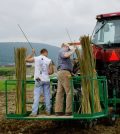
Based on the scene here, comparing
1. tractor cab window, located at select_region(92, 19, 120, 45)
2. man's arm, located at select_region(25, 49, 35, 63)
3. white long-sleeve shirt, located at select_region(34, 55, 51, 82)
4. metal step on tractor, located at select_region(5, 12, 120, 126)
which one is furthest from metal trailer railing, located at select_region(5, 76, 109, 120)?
tractor cab window, located at select_region(92, 19, 120, 45)

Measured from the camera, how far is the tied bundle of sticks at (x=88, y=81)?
394 inches

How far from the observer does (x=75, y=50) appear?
10.3 m

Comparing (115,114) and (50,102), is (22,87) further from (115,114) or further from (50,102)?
(115,114)

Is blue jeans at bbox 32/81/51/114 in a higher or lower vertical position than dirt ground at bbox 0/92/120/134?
higher

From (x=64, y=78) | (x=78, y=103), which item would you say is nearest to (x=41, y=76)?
(x=64, y=78)

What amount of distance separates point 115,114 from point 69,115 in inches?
75.9

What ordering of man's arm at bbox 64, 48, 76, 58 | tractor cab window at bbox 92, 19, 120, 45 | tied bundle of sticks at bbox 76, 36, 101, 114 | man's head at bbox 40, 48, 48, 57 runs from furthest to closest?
tractor cab window at bbox 92, 19, 120, 45, man's head at bbox 40, 48, 48, 57, man's arm at bbox 64, 48, 76, 58, tied bundle of sticks at bbox 76, 36, 101, 114

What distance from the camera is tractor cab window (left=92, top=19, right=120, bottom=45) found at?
11.8 m

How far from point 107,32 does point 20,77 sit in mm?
2593

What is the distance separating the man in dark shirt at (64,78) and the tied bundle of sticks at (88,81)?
393 mm

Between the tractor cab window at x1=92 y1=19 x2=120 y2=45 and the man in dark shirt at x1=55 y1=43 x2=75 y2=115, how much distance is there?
1.57 m

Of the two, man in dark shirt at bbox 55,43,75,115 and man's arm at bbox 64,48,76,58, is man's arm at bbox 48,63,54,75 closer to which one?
man in dark shirt at bbox 55,43,75,115

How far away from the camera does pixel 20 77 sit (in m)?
10.7

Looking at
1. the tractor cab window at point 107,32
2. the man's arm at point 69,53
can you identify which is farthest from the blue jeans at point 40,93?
the tractor cab window at point 107,32
